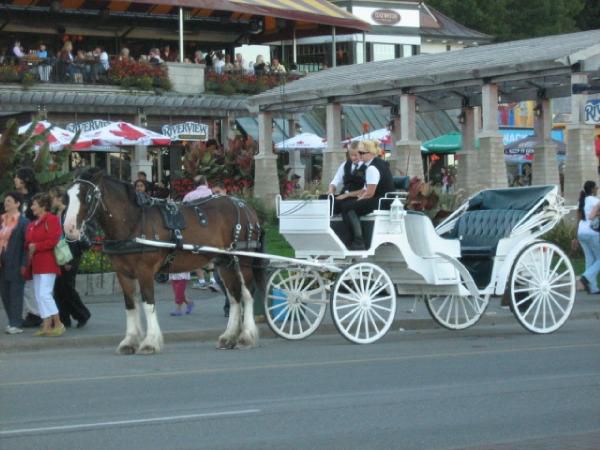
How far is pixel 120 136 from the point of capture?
32781 mm

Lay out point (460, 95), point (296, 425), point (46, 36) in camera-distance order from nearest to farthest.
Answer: point (296, 425)
point (460, 95)
point (46, 36)

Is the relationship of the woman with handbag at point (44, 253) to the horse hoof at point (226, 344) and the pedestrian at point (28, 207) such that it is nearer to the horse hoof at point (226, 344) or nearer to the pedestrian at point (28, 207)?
the pedestrian at point (28, 207)

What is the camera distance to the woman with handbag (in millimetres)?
16406

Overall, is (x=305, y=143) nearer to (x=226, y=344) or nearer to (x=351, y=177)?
(x=351, y=177)

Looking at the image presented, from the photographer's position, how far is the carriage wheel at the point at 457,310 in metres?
17.2

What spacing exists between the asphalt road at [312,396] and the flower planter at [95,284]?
5.40m

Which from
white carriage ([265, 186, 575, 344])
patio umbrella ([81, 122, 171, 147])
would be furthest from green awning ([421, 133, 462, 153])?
white carriage ([265, 186, 575, 344])

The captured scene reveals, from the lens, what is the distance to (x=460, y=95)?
119 ft

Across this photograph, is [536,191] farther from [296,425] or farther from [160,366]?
[296,425]

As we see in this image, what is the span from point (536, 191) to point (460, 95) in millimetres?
19547

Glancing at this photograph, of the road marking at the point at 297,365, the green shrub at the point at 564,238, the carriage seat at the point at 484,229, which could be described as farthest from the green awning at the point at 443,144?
the road marking at the point at 297,365

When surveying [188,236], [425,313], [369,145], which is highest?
[369,145]

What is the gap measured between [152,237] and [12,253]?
2.56 meters

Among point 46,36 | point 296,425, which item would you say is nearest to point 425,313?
point 296,425
